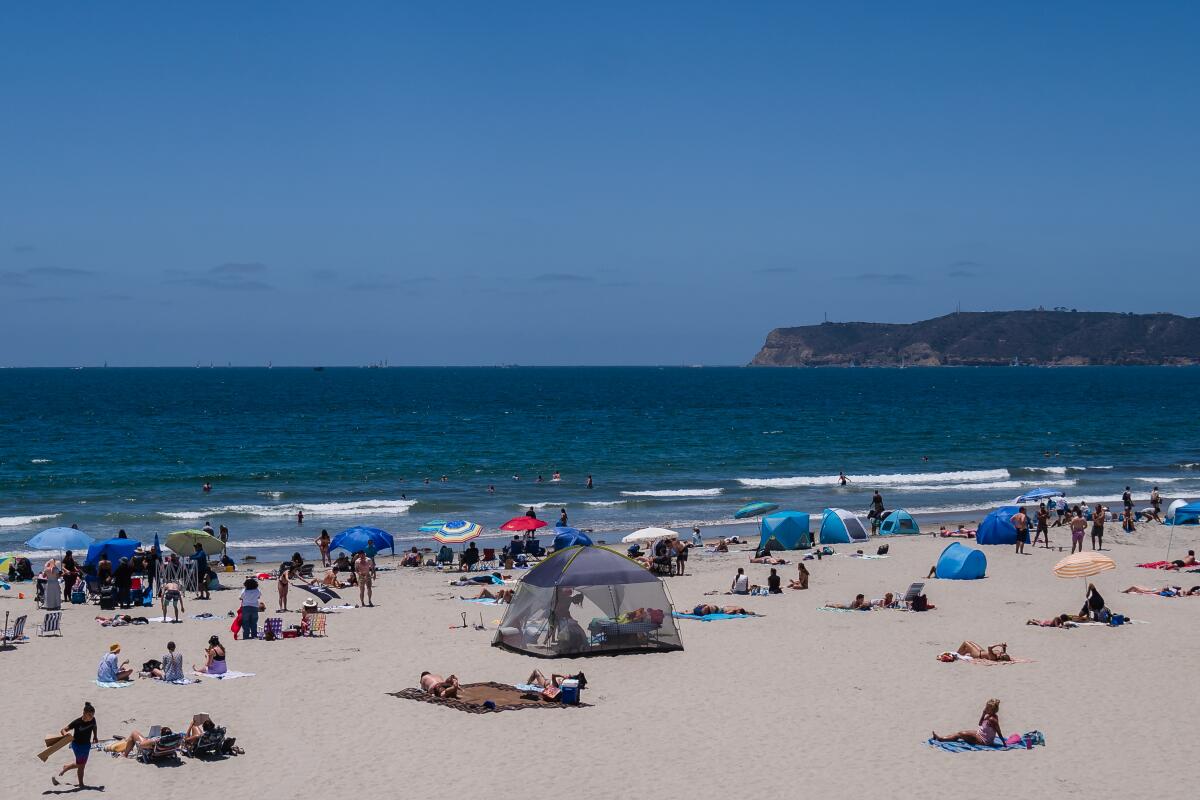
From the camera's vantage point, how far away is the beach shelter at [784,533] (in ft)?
107

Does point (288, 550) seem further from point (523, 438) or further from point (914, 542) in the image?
point (523, 438)

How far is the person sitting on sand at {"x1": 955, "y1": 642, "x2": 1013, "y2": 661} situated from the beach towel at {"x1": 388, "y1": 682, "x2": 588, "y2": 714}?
667 centimetres

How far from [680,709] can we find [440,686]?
3.44 meters

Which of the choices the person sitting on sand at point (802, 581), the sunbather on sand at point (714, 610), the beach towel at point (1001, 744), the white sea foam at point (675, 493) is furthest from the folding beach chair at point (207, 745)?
the white sea foam at point (675, 493)

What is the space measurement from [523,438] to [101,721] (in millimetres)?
60891

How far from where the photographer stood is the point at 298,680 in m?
17.8

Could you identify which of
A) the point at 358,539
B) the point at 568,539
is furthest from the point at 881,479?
the point at 358,539

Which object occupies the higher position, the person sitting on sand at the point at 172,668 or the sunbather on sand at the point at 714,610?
the person sitting on sand at the point at 172,668

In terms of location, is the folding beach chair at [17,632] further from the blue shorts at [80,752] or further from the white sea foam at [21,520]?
the white sea foam at [21,520]

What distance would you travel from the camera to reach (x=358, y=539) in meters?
29.2

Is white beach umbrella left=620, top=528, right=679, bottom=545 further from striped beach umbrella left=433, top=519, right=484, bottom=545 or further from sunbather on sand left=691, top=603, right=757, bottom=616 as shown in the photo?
sunbather on sand left=691, top=603, right=757, bottom=616

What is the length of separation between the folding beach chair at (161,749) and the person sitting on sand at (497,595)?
1053 cm

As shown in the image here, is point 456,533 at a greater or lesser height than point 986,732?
greater

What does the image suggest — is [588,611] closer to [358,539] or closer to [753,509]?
[358,539]
